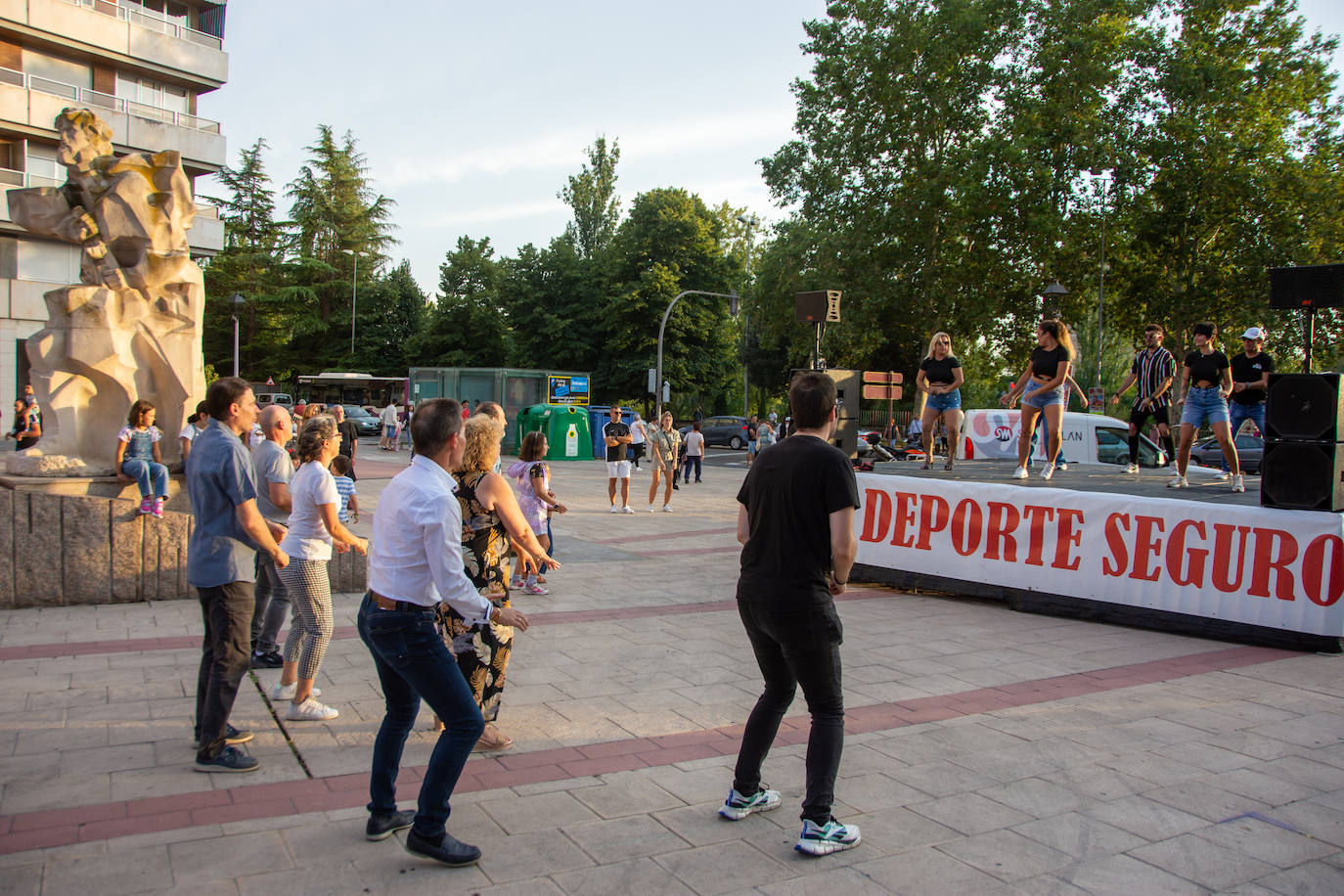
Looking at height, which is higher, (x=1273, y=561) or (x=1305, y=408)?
(x=1305, y=408)

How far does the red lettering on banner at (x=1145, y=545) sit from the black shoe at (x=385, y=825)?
21.3 ft

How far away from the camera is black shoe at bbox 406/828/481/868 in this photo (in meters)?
3.48

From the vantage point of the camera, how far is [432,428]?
3.65 metres

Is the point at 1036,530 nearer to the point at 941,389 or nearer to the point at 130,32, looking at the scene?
the point at 941,389

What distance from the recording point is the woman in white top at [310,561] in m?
5.18

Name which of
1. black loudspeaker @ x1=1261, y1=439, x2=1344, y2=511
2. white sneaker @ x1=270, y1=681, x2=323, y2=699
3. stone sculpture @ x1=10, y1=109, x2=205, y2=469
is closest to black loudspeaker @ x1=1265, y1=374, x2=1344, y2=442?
black loudspeaker @ x1=1261, y1=439, x2=1344, y2=511

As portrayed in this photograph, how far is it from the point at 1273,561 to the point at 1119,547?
1.14 m

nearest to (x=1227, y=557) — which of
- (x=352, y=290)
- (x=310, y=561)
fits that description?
(x=310, y=561)

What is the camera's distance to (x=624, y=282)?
158ft

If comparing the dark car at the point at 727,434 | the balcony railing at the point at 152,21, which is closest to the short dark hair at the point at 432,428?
the balcony railing at the point at 152,21

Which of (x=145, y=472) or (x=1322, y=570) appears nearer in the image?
(x=1322, y=570)

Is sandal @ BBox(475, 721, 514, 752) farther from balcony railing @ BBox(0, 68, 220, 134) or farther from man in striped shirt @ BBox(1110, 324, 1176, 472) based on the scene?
balcony railing @ BBox(0, 68, 220, 134)

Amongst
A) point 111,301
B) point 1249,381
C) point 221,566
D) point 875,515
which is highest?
point 111,301

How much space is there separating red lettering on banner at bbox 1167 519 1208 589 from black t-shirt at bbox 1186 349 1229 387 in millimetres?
2188
